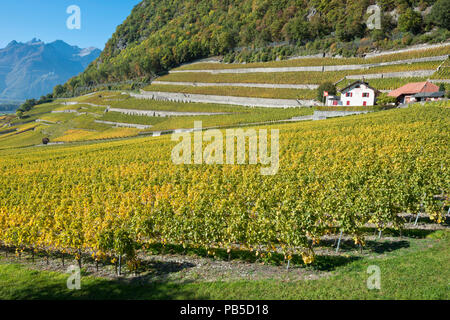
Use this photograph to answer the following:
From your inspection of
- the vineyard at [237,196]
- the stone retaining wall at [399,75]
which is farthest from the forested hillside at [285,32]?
the vineyard at [237,196]

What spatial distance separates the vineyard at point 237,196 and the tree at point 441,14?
6546 centimetres

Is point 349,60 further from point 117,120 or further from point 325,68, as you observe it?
point 117,120

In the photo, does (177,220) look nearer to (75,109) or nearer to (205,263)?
(205,263)

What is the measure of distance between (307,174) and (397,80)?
6238cm

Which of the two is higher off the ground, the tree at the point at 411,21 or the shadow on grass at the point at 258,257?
the tree at the point at 411,21

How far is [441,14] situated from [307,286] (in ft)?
350

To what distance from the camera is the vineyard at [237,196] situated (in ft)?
46.1

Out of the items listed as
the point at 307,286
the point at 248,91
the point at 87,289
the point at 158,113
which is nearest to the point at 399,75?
the point at 248,91

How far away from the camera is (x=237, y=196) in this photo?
65.0ft

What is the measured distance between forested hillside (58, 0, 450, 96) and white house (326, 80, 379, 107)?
4011 centimetres

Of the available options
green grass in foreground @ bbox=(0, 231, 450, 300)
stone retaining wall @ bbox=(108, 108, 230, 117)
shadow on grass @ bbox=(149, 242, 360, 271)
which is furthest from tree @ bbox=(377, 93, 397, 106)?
shadow on grass @ bbox=(149, 242, 360, 271)

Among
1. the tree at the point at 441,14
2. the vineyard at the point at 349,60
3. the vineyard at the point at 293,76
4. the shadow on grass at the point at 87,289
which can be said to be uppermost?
the tree at the point at 441,14

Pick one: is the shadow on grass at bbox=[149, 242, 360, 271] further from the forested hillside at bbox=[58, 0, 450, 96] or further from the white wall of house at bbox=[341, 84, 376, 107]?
the forested hillside at bbox=[58, 0, 450, 96]

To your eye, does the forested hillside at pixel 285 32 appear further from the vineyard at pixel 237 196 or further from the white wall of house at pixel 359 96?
the vineyard at pixel 237 196
